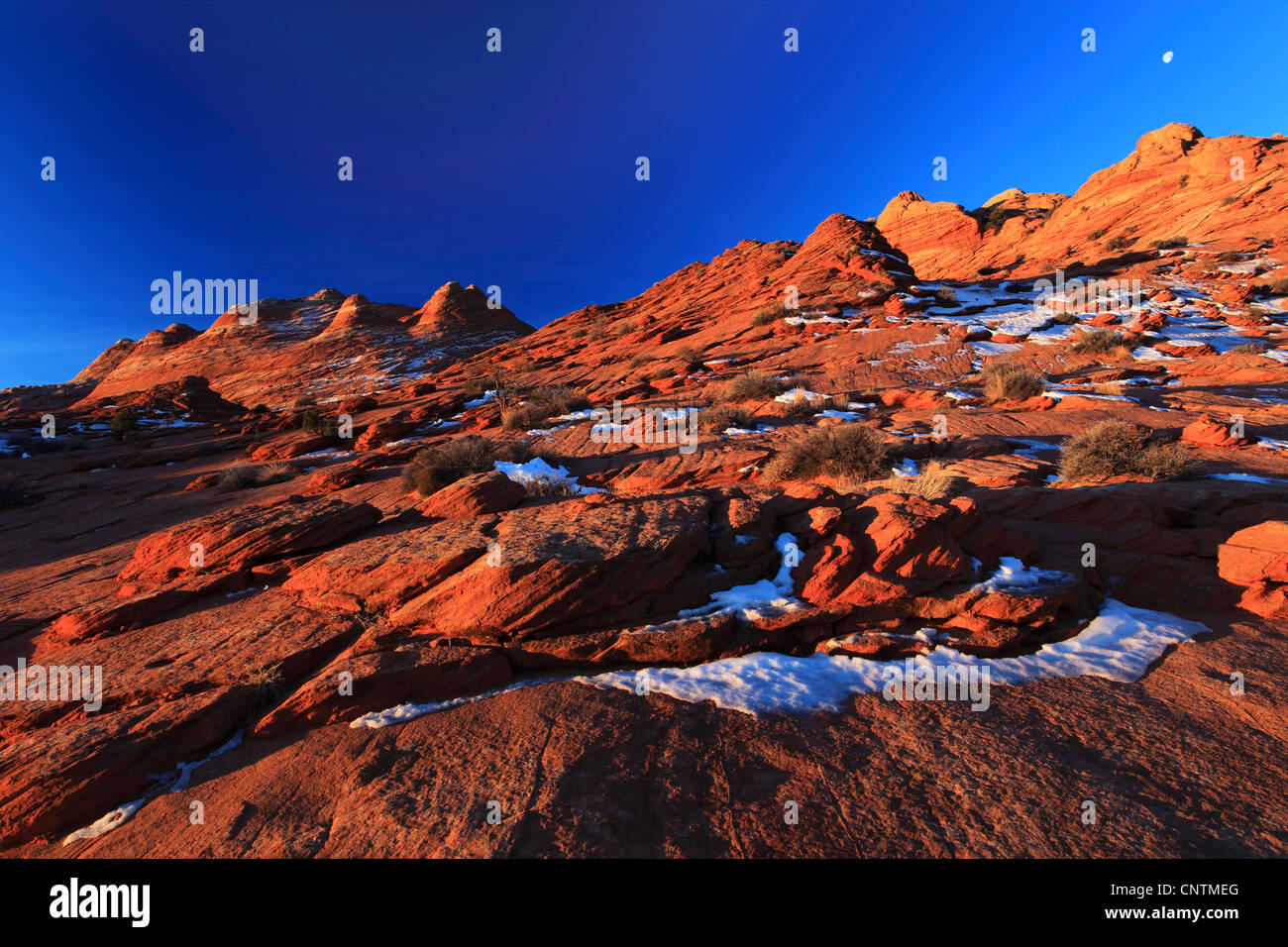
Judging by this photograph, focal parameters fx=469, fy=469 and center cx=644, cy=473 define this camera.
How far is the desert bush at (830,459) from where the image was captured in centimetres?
827

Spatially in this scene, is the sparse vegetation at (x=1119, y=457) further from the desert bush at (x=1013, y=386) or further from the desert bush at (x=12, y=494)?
the desert bush at (x=12, y=494)

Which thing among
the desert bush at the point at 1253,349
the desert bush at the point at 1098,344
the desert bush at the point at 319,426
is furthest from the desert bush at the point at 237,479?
the desert bush at the point at 1253,349

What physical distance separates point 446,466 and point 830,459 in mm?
7559

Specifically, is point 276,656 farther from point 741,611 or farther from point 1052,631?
point 1052,631

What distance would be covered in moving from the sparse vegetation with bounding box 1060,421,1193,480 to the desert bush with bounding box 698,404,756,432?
19.8 feet

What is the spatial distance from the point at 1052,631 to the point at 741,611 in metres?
3.01

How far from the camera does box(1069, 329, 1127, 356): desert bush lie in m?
16.4

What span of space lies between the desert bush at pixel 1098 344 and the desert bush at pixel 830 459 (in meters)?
14.3

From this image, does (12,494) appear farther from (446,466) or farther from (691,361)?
(691,361)

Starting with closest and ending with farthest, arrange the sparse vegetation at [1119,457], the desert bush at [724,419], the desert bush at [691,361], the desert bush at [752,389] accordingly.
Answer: the sparse vegetation at [1119,457]
the desert bush at [724,419]
the desert bush at [752,389]
the desert bush at [691,361]

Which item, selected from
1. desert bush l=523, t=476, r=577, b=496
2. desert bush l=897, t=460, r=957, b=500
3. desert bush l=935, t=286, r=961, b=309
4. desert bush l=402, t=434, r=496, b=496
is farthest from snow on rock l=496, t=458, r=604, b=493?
desert bush l=935, t=286, r=961, b=309

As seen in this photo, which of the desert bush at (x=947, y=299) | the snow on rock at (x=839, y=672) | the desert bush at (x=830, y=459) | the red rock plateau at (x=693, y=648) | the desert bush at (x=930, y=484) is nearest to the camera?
the red rock plateau at (x=693, y=648)

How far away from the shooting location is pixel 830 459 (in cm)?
852
